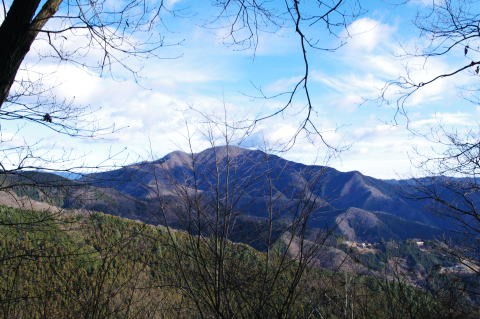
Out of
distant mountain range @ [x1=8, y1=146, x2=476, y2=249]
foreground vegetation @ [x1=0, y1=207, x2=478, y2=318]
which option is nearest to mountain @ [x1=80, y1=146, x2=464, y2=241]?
distant mountain range @ [x1=8, y1=146, x2=476, y2=249]

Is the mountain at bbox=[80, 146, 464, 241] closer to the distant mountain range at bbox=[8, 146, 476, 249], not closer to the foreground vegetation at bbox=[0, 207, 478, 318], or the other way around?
the distant mountain range at bbox=[8, 146, 476, 249]

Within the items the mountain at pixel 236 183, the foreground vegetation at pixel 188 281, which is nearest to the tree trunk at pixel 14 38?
the mountain at pixel 236 183

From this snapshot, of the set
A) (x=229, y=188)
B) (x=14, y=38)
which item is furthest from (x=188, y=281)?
(x=14, y=38)

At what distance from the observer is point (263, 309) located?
117 inches

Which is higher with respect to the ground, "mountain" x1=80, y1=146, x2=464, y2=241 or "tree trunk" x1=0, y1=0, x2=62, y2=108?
"tree trunk" x1=0, y1=0, x2=62, y2=108

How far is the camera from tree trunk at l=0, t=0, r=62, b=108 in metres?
2.23

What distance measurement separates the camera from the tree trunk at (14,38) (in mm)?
2234

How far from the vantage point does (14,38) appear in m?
2.28

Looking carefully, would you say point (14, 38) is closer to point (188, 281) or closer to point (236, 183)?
point (236, 183)

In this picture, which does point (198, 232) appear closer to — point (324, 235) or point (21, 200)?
point (324, 235)

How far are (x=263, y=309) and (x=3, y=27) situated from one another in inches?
104

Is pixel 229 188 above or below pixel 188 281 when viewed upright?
above

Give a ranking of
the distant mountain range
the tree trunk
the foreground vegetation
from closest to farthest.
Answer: the tree trunk
the foreground vegetation
the distant mountain range

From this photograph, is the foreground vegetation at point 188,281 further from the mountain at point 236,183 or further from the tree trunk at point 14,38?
the tree trunk at point 14,38
